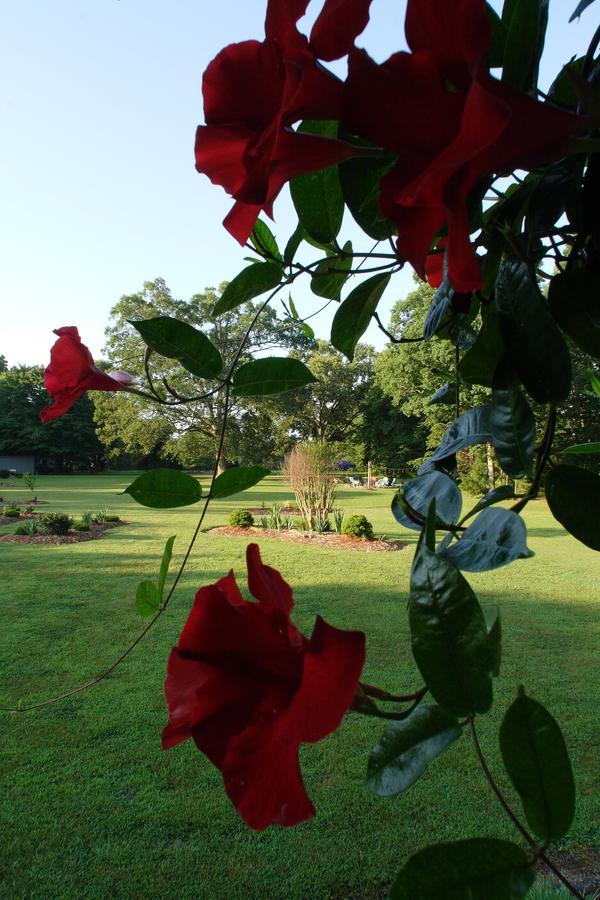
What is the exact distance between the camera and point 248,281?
44cm

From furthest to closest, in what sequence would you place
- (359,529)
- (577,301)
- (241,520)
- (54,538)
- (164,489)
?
(241,520) < (359,529) < (54,538) < (164,489) < (577,301)

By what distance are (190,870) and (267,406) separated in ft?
57.8

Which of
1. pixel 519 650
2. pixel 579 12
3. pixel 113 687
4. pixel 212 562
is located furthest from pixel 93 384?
pixel 212 562

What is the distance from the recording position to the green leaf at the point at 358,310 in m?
0.45

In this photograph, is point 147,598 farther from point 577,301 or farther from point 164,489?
point 577,301

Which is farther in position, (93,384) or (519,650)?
(519,650)

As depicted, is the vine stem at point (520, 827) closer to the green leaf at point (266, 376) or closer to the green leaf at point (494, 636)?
the green leaf at point (494, 636)

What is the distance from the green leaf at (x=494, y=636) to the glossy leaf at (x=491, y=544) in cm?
3

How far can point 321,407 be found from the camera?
2372 cm

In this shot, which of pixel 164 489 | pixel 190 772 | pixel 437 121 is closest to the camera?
pixel 437 121

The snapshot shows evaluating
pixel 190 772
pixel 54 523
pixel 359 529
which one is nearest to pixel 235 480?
pixel 190 772

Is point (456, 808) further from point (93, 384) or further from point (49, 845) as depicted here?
point (93, 384)

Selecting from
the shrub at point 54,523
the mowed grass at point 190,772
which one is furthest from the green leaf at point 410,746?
the shrub at point 54,523

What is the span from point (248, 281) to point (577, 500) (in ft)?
0.91
